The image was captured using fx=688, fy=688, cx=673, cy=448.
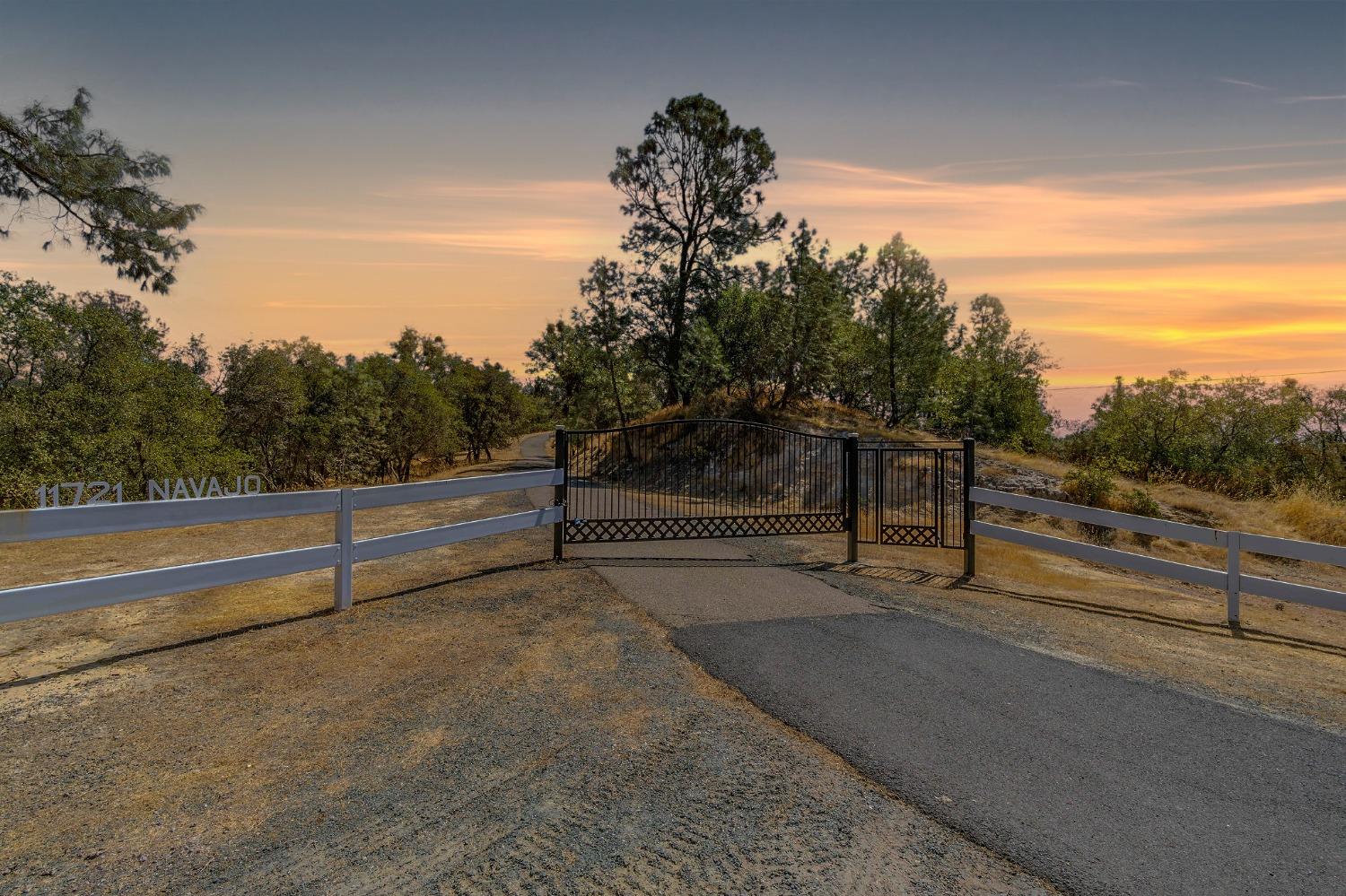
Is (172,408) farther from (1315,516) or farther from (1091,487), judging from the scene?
(1315,516)

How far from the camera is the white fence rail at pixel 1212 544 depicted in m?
7.31

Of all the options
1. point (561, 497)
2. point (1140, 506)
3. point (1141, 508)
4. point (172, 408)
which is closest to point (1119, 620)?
point (561, 497)

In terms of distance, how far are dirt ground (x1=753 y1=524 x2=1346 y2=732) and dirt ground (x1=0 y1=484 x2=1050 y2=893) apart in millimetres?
3631

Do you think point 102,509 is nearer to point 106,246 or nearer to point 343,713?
point 343,713

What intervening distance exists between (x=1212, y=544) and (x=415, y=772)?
28.1 feet

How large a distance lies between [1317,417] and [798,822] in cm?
5372

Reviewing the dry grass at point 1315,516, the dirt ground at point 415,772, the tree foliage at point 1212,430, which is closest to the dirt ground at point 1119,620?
the dirt ground at point 415,772

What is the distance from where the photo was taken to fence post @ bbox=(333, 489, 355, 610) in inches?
277

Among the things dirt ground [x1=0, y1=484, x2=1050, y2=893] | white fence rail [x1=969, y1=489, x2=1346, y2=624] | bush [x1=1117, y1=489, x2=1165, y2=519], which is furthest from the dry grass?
dirt ground [x1=0, y1=484, x2=1050, y2=893]

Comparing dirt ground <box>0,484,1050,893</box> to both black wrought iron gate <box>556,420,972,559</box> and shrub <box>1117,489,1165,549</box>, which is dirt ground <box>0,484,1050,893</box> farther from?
shrub <box>1117,489,1165,549</box>

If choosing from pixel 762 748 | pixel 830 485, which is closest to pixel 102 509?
pixel 762 748

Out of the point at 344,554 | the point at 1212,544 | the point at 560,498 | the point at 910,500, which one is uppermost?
the point at 560,498

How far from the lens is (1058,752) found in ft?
14.0

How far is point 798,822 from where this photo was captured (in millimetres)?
3465
